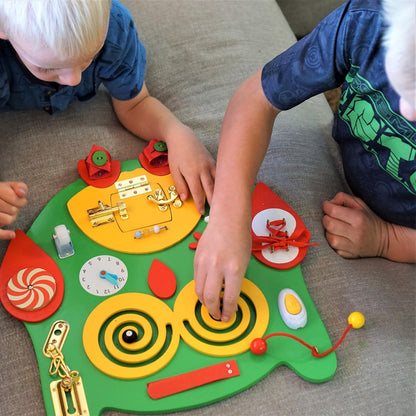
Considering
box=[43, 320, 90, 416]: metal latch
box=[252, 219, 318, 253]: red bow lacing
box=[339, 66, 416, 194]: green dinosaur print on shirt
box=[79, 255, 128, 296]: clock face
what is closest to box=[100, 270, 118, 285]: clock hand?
box=[79, 255, 128, 296]: clock face

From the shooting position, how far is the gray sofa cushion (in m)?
0.65

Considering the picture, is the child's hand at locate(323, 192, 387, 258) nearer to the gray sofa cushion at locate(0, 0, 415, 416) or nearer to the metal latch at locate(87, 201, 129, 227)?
the gray sofa cushion at locate(0, 0, 415, 416)

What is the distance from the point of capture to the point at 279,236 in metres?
0.77

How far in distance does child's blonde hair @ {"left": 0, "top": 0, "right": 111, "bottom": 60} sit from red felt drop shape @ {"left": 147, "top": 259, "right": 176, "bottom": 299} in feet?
0.98

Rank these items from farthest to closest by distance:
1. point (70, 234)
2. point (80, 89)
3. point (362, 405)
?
1. point (80, 89)
2. point (70, 234)
3. point (362, 405)

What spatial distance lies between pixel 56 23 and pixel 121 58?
0.26 meters

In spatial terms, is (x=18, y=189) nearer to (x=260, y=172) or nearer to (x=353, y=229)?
(x=260, y=172)

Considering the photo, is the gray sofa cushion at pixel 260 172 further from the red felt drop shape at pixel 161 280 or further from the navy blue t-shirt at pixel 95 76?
the red felt drop shape at pixel 161 280

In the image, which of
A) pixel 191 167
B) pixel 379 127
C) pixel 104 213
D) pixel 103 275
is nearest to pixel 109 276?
pixel 103 275

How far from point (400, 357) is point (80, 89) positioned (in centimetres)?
66

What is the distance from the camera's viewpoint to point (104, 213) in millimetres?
775

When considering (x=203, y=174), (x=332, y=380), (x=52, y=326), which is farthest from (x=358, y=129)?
(x=52, y=326)

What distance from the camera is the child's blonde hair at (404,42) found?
484 millimetres

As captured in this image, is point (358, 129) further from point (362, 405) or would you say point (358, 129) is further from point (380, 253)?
point (362, 405)
